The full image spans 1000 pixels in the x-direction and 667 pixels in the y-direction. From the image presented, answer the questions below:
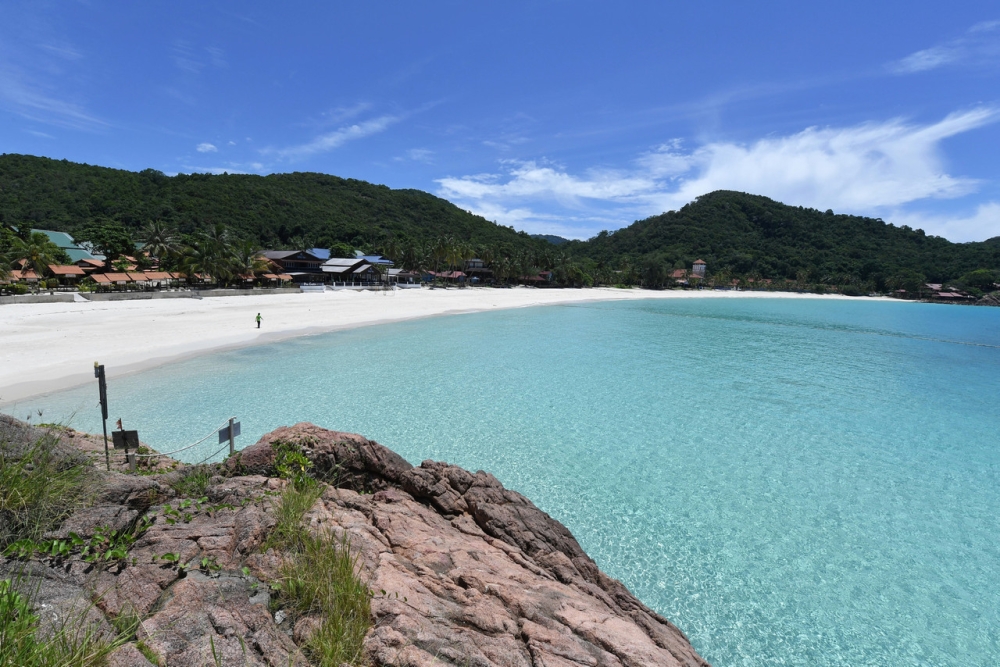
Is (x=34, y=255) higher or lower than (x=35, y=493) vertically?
higher

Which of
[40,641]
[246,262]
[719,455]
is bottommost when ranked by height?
[719,455]

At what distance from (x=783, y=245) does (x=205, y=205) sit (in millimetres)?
153755

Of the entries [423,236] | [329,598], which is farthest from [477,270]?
[329,598]

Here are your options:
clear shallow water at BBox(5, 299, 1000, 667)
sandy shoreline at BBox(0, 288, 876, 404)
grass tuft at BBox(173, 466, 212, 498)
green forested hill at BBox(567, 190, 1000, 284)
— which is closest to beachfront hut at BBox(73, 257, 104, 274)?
sandy shoreline at BBox(0, 288, 876, 404)

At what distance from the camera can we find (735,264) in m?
126

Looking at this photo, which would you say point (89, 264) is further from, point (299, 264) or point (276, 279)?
point (299, 264)

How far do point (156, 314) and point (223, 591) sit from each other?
32318 millimetres

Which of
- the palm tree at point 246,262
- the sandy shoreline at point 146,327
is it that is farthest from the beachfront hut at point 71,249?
the sandy shoreline at point 146,327

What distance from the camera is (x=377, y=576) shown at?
4062 millimetres

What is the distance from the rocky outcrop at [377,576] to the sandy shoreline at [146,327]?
13.4 m

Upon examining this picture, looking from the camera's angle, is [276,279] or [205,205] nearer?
[276,279]

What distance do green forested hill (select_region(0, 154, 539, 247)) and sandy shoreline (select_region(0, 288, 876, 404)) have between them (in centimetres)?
5406

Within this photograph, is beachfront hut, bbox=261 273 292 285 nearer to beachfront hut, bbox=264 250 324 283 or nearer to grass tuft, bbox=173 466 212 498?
beachfront hut, bbox=264 250 324 283

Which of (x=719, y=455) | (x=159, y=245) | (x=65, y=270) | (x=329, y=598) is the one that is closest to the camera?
(x=329, y=598)
